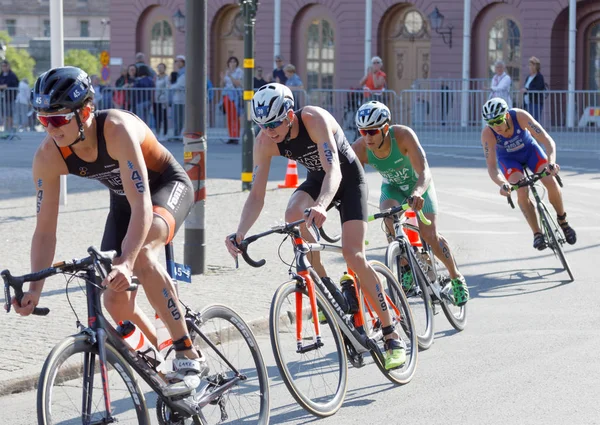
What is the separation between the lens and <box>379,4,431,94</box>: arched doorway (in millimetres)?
37281

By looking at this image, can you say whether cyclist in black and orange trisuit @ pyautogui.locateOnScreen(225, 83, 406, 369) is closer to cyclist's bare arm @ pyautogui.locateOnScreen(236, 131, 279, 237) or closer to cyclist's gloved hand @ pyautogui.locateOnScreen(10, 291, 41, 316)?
cyclist's bare arm @ pyautogui.locateOnScreen(236, 131, 279, 237)

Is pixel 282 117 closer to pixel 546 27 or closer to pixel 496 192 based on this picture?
pixel 496 192

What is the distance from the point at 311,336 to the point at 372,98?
69.6 ft

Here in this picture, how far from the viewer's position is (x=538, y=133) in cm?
1112

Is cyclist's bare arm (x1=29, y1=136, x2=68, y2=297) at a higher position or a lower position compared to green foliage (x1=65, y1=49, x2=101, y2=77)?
lower

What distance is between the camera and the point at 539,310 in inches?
363

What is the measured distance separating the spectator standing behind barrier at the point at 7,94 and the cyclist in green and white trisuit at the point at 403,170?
21390 millimetres

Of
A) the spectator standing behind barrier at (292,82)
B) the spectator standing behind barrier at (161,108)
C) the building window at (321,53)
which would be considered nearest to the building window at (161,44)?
the building window at (321,53)

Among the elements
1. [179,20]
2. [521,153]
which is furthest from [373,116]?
[179,20]

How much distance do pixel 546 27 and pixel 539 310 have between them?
85.2 ft

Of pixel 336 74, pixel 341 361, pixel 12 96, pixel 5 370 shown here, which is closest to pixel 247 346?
pixel 341 361

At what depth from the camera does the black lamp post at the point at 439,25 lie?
3528 centimetres

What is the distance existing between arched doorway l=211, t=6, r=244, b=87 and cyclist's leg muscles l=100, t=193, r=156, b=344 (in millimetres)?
35606

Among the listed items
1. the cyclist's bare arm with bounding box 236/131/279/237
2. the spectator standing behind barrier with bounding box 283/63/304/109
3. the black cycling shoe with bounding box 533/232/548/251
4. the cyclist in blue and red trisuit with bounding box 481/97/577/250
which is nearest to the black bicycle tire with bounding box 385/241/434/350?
the cyclist's bare arm with bounding box 236/131/279/237
